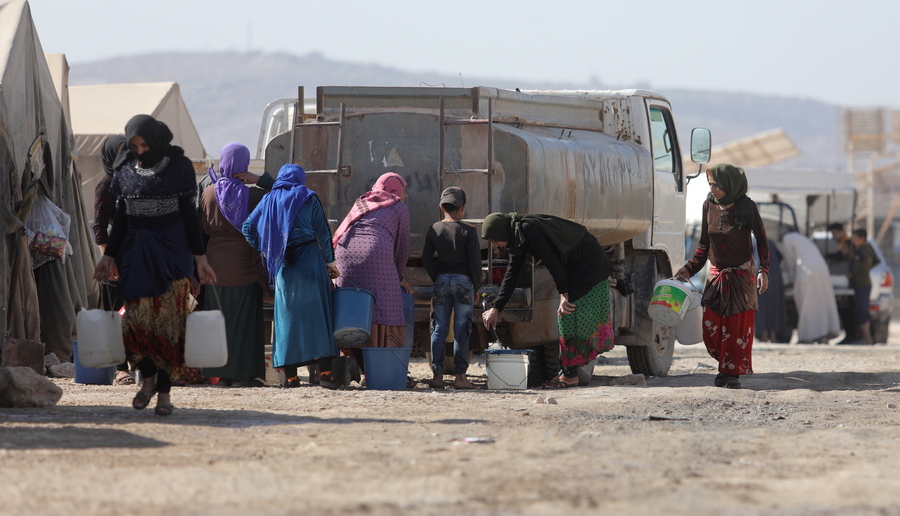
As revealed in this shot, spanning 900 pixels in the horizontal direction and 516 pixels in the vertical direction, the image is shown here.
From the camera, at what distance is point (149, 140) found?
6.22 metres

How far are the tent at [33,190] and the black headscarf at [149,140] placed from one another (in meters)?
2.45

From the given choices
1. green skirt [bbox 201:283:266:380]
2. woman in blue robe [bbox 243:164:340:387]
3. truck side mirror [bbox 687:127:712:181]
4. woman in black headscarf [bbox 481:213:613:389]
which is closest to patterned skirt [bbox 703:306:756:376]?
woman in black headscarf [bbox 481:213:613:389]

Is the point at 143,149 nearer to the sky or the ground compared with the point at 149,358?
nearer to the sky

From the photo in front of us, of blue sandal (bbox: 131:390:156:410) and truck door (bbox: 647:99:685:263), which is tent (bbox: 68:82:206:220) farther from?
blue sandal (bbox: 131:390:156:410)

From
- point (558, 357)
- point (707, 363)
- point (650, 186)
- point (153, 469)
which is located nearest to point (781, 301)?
point (707, 363)

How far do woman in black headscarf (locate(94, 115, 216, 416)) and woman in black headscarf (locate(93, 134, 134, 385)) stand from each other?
765 mm

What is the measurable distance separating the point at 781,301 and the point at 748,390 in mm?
9862

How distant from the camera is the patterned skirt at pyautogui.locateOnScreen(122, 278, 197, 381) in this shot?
631cm

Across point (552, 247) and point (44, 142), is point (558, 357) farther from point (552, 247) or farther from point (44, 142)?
point (44, 142)

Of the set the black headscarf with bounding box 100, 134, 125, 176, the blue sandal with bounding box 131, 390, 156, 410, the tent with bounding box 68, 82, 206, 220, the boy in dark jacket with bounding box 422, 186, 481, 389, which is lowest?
the blue sandal with bounding box 131, 390, 156, 410

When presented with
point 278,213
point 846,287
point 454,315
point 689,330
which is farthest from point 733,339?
point 846,287

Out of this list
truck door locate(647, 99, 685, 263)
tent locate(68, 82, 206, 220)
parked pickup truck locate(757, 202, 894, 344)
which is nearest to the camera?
truck door locate(647, 99, 685, 263)

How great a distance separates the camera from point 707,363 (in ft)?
43.2

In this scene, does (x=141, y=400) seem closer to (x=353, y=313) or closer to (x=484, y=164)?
(x=353, y=313)
